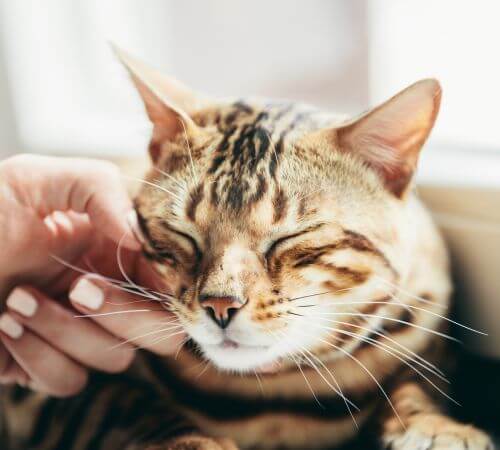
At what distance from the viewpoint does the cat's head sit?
580 millimetres

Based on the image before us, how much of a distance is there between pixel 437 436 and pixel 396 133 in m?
0.29

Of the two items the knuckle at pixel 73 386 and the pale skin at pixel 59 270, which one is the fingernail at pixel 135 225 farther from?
the knuckle at pixel 73 386

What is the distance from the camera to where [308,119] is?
0.69m

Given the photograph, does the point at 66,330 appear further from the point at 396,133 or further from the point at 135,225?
the point at 396,133

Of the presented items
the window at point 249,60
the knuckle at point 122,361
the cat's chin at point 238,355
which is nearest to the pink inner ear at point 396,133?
the window at point 249,60

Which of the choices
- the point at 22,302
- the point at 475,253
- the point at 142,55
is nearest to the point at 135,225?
the point at 22,302

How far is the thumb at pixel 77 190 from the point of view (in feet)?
2.30

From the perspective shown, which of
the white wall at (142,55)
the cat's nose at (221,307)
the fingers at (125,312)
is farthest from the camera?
the white wall at (142,55)

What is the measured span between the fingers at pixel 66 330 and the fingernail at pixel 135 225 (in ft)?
0.43

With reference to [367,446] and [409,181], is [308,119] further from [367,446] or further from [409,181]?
[367,446]

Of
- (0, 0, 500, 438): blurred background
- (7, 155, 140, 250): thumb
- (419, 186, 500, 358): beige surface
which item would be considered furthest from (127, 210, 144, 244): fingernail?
(419, 186, 500, 358): beige surface

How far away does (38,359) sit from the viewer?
748 mm

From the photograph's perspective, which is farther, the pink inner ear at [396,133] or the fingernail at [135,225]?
the fingernail at [135,225]

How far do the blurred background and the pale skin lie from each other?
0.37ft
